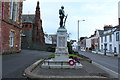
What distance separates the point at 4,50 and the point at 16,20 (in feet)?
21.7

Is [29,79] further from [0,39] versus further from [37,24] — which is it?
[37,24]

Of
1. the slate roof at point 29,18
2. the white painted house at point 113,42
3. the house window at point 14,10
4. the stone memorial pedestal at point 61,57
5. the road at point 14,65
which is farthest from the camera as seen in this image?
the slate roof at point 29,18

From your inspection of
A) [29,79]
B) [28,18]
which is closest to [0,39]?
[29,79]

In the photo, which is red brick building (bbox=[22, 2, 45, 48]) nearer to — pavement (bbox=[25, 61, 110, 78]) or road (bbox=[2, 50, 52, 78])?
road (bbox=[2, 50, 52, 78])

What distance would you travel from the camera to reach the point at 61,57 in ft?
40.6

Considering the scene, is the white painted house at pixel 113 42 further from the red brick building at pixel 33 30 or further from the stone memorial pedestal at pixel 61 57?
the stone memorial pedestal at pixel 61 57

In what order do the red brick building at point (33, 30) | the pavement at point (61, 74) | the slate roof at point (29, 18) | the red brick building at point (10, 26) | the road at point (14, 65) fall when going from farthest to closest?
the slate roof at point (29, 18), the red brick building at point (33, 30), the red brick building at point (10, 26), the road at point (14, 65), the pavement at point (61, 74)

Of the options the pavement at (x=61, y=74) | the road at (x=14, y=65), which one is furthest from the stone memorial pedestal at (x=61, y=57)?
the road at (x=14, y=65)

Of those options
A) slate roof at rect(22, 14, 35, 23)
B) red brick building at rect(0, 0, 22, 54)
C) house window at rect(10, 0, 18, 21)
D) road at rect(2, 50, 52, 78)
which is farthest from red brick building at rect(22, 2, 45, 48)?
road at rect(2, 50, 52, 78)

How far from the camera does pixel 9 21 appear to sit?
21.5 meters

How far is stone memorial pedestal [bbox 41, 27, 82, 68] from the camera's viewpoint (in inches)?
445

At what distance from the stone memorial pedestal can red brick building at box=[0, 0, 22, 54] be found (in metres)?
9.04

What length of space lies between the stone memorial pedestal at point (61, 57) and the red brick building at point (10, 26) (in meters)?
9.04

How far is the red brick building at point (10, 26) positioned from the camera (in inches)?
758
